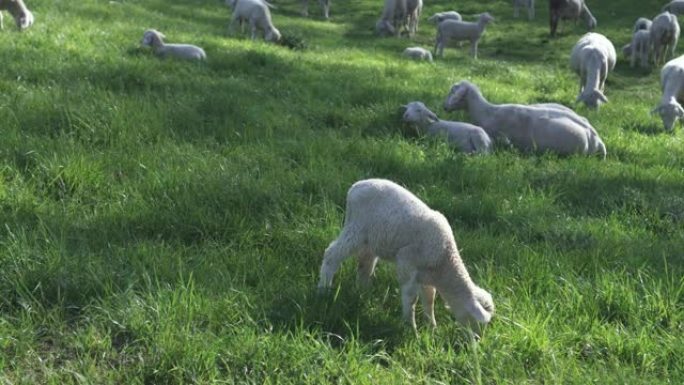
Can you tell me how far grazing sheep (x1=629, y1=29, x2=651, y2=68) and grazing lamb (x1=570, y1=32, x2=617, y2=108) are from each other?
4.91m

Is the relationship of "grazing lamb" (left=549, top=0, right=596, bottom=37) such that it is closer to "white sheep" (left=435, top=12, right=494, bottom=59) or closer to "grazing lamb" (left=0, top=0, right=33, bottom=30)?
"white sheep" (left=435, top=12, right=494, bottom=59)

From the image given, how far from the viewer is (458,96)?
8.97 meters

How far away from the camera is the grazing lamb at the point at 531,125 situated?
8344mm

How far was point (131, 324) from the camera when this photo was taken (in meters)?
3.42

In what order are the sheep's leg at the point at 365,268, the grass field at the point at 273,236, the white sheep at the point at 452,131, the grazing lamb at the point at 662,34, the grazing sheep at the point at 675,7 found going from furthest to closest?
the grazing sheep at the point at 675,7 < the grazing lamb at the point at 662,34 < the white sheep at the point at 452,131 < the sheep's leg at the point at 365,268 < the grass field at the point at 273,236

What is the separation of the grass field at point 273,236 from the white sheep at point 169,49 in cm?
111

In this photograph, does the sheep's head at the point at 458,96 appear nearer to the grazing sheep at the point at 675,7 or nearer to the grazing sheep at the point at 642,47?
the grazing sheep at the point at 642,47

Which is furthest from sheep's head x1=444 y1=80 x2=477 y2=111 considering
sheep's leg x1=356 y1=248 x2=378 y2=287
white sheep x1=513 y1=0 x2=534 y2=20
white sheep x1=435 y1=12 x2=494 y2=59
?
white sheep x1=513 y1=0 x2=534 y2=20

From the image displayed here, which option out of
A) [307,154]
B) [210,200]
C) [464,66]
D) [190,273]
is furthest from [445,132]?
[464,66]

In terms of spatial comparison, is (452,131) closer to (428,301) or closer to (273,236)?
(273,236)

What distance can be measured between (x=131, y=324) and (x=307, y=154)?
3.29 meters

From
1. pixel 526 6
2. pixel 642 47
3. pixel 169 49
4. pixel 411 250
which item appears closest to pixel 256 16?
pixel 169 49

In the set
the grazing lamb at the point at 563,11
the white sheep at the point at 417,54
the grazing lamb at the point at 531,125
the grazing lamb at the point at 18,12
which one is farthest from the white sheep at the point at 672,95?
the grazing lamb at the point at 563,11

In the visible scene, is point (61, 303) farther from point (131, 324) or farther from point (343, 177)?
point (343, 177)
